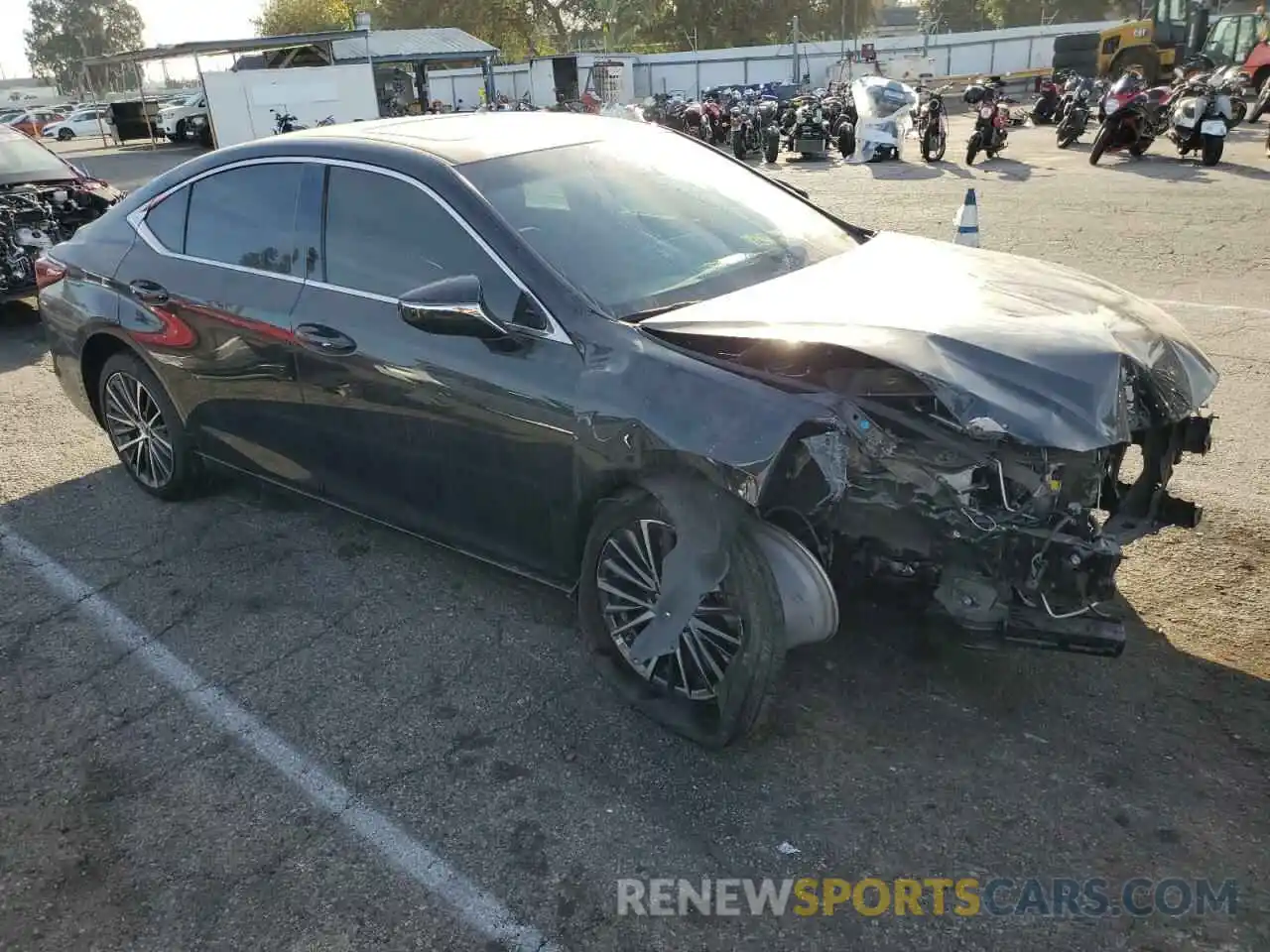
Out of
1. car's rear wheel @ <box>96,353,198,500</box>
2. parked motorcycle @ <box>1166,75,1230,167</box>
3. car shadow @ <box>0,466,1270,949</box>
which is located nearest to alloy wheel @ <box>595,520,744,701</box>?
car shadow @ <box>0,466,1270,949</box>

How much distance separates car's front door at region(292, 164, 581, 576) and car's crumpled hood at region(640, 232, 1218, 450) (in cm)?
51

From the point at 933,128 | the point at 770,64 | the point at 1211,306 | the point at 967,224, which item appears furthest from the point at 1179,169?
the point at 770,64

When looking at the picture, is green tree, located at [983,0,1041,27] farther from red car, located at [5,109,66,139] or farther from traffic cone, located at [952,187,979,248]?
traffic cone, located at [952,187,979,248]

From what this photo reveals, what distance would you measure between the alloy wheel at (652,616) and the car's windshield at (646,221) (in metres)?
0.75

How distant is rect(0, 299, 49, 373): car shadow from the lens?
25.8 ft

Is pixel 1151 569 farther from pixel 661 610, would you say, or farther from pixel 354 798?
pixel 354 798

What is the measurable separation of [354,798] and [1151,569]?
316cm

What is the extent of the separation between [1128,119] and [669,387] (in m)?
15.9

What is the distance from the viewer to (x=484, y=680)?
3.45 m

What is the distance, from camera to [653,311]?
3.18 meters

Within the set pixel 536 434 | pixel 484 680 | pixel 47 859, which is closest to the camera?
pixel 47 859

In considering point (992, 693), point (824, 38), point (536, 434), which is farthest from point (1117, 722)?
point (824, 38)

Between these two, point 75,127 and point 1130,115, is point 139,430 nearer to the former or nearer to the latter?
point 1130,115

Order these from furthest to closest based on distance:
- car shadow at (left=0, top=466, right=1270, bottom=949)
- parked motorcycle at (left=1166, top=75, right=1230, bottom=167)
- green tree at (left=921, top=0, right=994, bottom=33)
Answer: green tree at (left=921, top=0, right=994, bottom=33), parked motorcycle at (left=1166, top=75, right=1230, bottom=167), car shadow at (left=0, top=466, right=1270, bottom=949)
